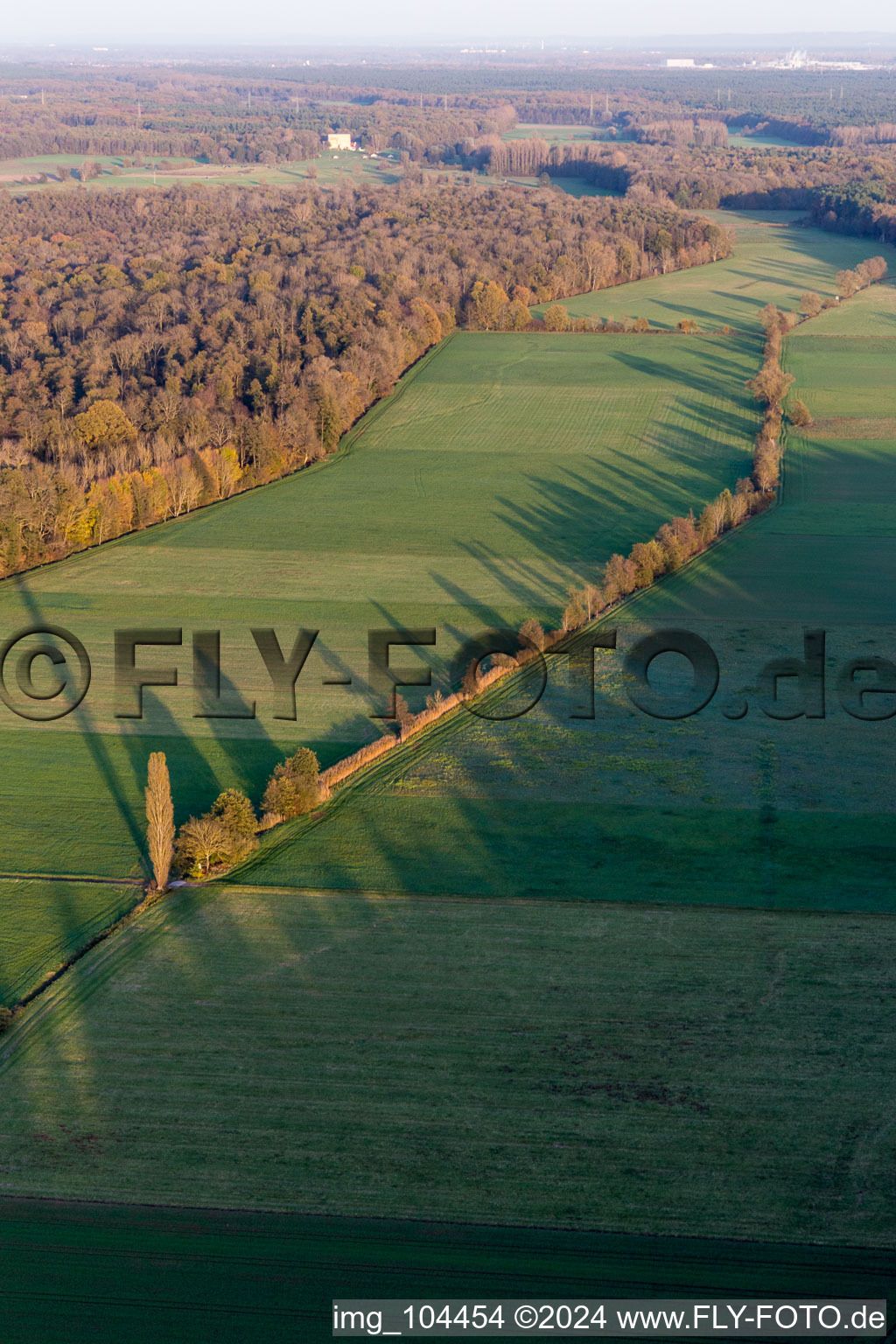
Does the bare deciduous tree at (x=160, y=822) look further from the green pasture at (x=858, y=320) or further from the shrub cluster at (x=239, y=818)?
the green pasture at (x=858, y=320)

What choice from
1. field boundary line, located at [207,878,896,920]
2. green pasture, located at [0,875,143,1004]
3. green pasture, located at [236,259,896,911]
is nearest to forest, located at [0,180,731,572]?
green pasture, located at [236,259,896,911]

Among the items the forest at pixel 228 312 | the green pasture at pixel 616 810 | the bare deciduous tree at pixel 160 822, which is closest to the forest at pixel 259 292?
the forest at pixel 228 312

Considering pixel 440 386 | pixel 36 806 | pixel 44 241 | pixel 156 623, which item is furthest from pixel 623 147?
pixel 36 806

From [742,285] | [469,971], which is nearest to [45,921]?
[469,971]

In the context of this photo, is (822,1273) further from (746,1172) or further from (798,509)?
(798,509)
